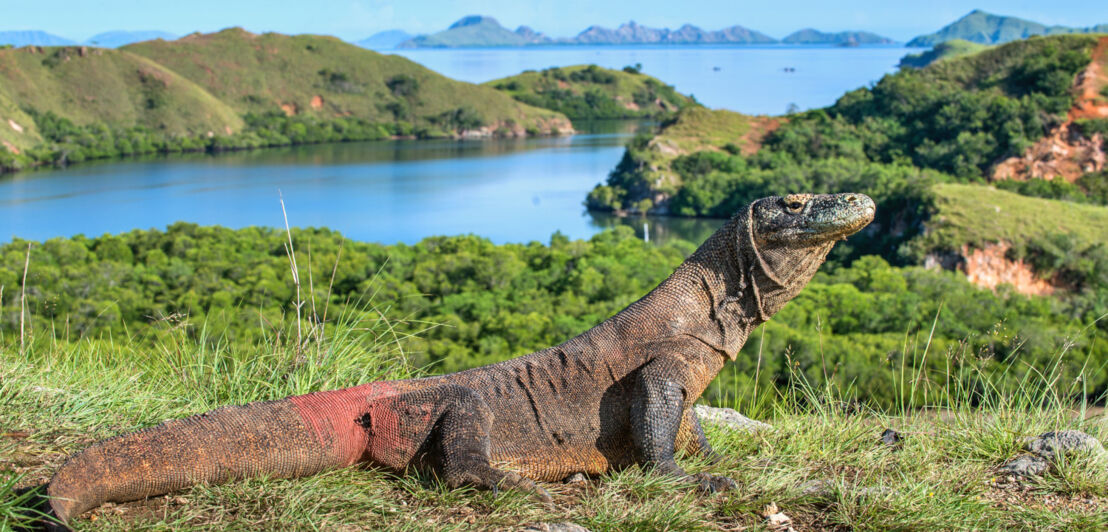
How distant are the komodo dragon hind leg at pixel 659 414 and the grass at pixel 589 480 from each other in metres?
0.10

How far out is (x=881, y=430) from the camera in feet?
15.5

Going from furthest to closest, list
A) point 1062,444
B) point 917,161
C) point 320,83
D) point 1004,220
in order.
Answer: point 320,83, point 917,161, point 1004,220, point 1062,444

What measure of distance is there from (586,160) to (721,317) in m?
91.2

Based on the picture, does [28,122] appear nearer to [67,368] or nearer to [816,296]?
[816,296]

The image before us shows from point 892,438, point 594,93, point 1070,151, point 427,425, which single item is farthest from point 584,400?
point 594,93

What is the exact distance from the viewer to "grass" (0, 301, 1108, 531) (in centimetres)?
327

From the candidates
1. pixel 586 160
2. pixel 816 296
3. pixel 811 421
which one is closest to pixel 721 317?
pixel 811 421

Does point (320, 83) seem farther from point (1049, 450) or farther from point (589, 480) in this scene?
point (1049, 450)

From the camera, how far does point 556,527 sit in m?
3.23

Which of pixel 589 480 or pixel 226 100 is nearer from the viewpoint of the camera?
pixel 589 480

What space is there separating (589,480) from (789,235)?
4.37 feet

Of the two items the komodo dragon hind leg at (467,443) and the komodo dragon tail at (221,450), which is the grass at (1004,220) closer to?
the komodo dragon hind leg at (467,443)

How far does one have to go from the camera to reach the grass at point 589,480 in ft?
10.7

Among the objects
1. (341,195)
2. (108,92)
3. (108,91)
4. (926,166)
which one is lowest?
(341,195)
